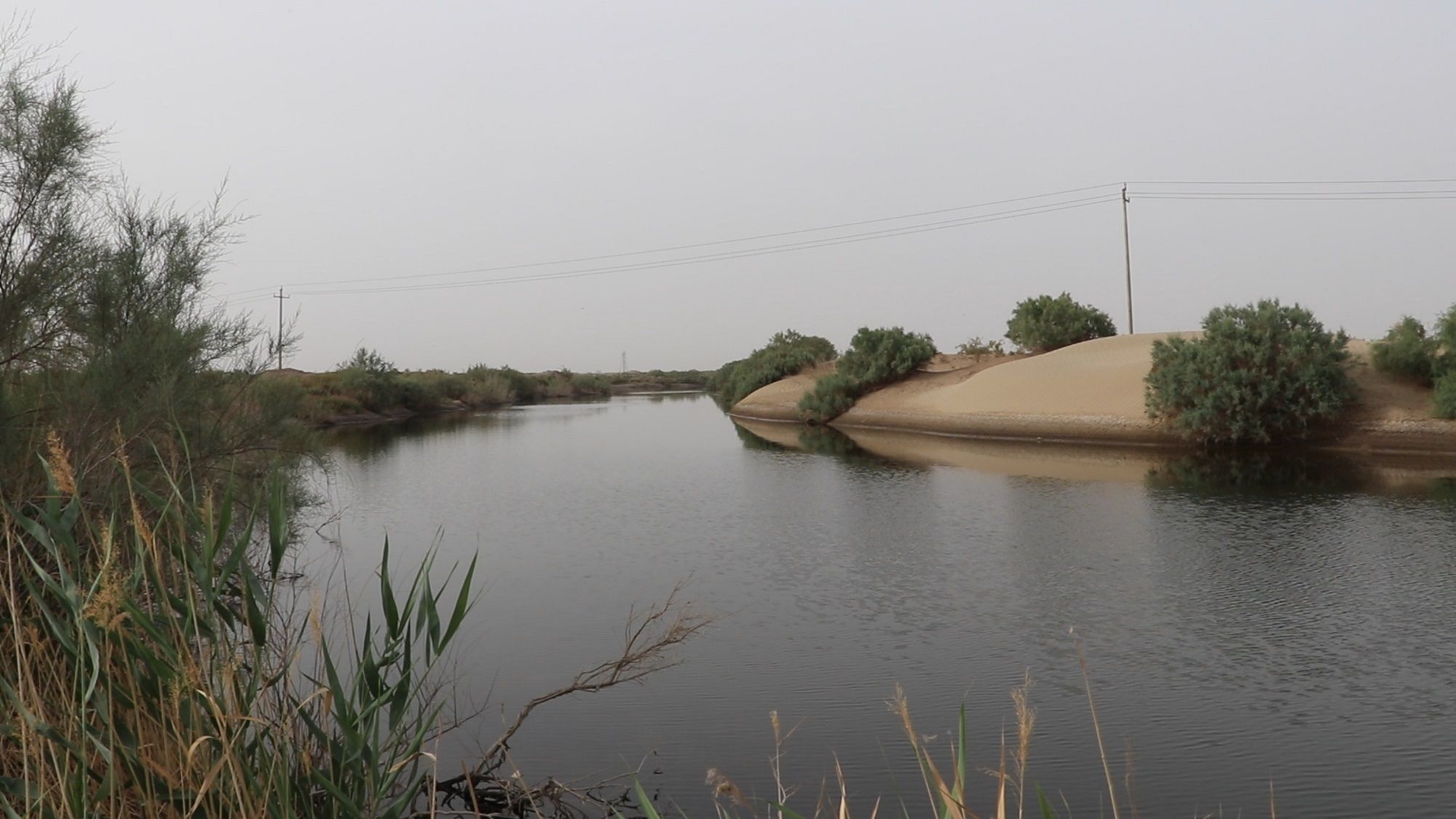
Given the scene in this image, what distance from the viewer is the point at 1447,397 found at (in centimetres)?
2080

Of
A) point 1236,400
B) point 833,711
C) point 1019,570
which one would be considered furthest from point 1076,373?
point 833,711

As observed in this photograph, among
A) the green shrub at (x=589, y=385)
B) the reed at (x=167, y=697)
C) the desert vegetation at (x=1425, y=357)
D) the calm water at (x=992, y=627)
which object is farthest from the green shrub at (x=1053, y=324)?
the green shrub at (x=589, y=385)

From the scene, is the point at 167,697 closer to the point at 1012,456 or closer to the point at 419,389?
the point at 1012,456

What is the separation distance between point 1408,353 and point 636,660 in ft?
75.6

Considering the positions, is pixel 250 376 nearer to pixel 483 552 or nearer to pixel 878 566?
pixel 483 552

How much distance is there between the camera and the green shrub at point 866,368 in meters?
37.1

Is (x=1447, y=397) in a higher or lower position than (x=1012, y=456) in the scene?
higher

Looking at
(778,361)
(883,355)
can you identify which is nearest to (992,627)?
(883,355)

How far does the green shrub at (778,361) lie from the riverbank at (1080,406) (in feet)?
28.8

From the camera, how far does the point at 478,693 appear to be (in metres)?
6.96

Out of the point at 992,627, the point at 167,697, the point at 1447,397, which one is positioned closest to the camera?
the point at 167,697

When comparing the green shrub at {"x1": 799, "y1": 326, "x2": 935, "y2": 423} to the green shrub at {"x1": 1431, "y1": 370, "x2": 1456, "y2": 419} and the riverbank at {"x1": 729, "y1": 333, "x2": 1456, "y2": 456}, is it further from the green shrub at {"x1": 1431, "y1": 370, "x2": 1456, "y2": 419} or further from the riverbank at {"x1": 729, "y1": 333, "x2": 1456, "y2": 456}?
the green shrub at {"x1": 1431, "y1": 370, "x2": 1456, "y2": 419}

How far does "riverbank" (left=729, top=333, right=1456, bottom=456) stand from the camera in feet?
71.7

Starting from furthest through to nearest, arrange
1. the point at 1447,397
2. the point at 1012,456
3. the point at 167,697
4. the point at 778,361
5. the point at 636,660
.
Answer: the point at 778,361, the point at 1012,456, the point at 1447,397, the point at 636,660, the point at 167,697
